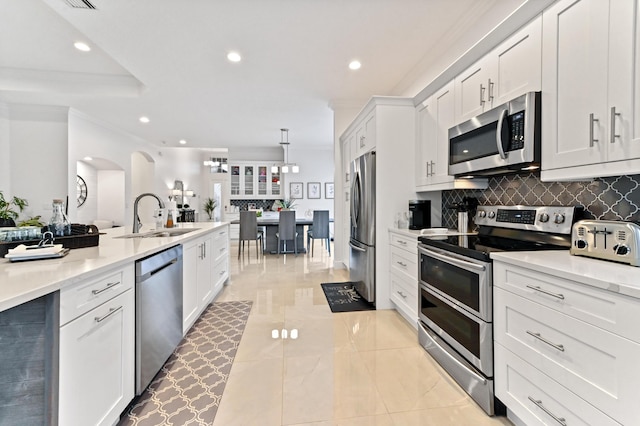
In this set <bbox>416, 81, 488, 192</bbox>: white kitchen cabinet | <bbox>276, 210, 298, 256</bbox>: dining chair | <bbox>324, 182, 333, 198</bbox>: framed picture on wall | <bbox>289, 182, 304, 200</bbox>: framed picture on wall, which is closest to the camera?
<bbox>416, 81, 488, 192</bbox>: white kitchen cabinet

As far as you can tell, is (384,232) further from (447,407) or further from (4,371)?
(4,371)

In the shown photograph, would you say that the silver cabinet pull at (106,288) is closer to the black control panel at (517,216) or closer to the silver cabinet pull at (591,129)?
the silver cabinet pull at (591,129)

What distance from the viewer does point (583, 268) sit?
1.15 meters

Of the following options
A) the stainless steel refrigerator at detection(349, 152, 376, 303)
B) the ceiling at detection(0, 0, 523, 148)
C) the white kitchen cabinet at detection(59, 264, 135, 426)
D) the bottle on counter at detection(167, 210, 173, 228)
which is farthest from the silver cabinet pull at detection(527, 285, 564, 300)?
the bottle on counter at detection(167, 210, 173, 228)

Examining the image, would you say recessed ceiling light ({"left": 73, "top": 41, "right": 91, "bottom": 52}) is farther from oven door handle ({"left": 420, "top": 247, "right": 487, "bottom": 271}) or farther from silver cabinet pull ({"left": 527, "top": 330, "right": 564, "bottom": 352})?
silver cabinet pull ({"left": 527, "top": 330, "right": 564, "bottom": 352})

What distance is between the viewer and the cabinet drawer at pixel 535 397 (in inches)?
42.7

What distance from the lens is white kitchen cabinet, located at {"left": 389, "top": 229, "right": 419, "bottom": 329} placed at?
2506mm

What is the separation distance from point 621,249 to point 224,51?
3.64 metres

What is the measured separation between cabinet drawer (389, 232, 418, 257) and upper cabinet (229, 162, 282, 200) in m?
6.03

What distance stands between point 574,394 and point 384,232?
2086 mm

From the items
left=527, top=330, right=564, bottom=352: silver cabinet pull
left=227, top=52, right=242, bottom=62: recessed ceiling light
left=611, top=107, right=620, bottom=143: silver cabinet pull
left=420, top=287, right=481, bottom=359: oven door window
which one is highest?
left=227, top=52, right=242, bottom=62: recessed ceiling light

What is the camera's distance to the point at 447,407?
5.24 ft

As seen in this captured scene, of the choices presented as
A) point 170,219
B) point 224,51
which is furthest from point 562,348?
point 224,51

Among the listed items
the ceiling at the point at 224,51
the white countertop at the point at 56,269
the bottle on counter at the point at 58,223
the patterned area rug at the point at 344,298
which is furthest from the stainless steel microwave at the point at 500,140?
the bottle on counter at the point at 58,223
